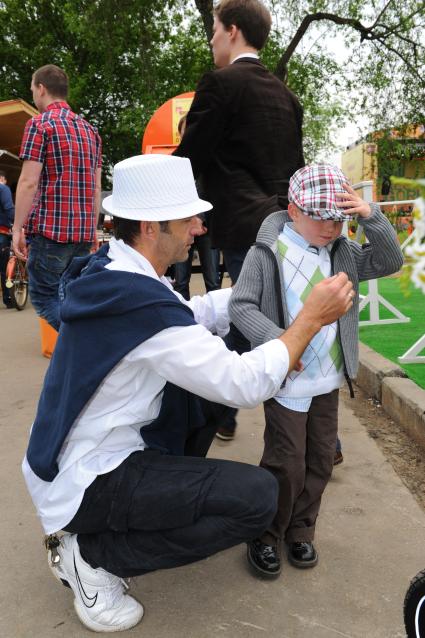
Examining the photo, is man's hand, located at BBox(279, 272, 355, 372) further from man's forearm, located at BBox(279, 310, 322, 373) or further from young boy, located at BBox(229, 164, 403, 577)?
young boy, located at BBox(229, 164, 403, 577)

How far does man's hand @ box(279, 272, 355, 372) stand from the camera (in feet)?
6.31

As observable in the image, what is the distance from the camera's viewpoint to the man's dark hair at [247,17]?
298cm

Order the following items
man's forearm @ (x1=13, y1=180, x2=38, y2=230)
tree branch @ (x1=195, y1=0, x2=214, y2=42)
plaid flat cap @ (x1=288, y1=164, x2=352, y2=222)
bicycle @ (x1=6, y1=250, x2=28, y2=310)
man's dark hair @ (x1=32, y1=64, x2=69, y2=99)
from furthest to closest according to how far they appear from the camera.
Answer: tree branch @ (x1=195, y1=0, x2=214, y2=42), bicycle @ (x1=6, y1=250, x2=28, y2=310), man's dark hair @ (x1=32, y1=64, x2=69, y2=99), man's forearm @ (x1=13, y1=180, x2=38, y2=230), plaid flat cap @ (x1=288, y1=164, x2=352, y2=222)

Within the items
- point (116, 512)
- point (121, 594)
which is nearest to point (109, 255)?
point (116, 512)

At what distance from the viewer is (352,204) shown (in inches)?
85.4

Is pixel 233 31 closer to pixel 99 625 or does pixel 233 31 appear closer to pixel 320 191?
pixel 320 191

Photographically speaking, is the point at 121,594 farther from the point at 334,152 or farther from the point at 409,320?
the point at 334,152

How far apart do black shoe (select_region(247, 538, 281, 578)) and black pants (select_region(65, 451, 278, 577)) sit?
1.01ft

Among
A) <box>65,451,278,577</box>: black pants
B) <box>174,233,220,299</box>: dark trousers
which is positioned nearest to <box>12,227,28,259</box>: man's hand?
<box>174,233,220,299</box>: dark trousers

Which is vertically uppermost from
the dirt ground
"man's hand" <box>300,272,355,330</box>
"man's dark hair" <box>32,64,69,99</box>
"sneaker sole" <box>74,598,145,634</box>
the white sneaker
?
"man's dark hair" <box>32,64,69,99</box>

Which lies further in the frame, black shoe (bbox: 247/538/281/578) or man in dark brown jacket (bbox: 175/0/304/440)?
man in dark brown jacket (bbox: 175/0/304/440)

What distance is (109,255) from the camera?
204 centimetres

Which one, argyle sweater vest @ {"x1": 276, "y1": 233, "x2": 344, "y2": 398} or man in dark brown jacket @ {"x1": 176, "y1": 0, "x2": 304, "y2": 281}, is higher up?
man in dark brown jacket @ {"x1": 176, "y1": 0, "x2": 304, "y2": 281}

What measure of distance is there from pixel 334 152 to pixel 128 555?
48.5 meters
